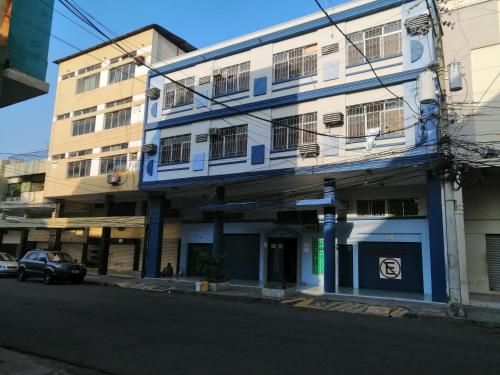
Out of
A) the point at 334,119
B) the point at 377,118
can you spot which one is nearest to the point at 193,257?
the point at 334,119

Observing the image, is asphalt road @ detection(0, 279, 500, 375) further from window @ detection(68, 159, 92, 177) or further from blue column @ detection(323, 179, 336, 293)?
window @ detection(68, 159, 92, 177)

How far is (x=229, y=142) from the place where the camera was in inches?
843

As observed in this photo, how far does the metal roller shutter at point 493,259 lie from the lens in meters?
18.5

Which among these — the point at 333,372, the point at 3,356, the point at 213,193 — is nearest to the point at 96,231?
the point at 213,193

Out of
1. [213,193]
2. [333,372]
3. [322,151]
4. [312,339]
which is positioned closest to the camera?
[333,372]

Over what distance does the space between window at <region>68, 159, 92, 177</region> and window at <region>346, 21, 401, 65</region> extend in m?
19.7

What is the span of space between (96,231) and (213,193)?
504 inches

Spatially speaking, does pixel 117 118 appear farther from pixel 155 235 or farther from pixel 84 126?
pixel 155 235

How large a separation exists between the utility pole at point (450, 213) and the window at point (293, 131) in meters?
5.54

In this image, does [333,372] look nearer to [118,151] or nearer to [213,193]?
[213,193]

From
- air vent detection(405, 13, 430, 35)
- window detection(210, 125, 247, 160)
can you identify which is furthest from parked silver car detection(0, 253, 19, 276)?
air vent detection(405, 13, 430, 35)

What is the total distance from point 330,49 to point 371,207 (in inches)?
303

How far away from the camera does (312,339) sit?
846cm

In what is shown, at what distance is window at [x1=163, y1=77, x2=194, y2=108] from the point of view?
77.1 feet
